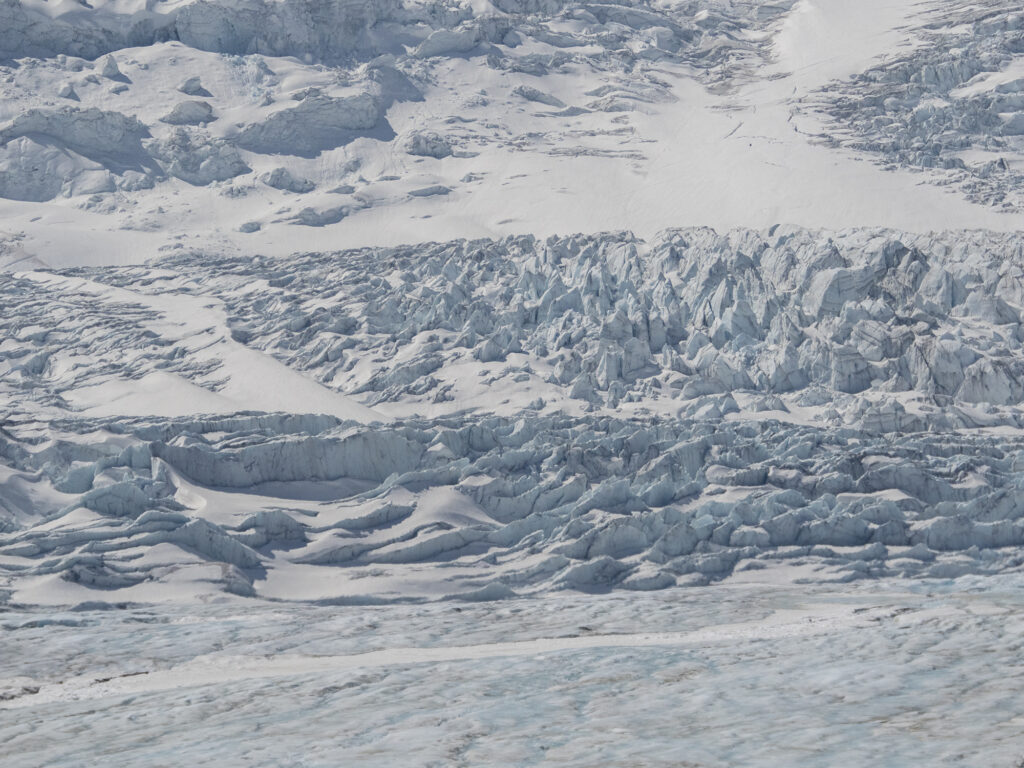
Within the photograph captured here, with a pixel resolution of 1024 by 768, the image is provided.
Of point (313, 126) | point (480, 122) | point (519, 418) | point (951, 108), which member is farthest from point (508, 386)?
point (480, 122)

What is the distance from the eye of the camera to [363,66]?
92.2m

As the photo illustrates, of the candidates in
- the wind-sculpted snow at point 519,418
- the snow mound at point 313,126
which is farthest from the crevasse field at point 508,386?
the snow mound at point 313,126

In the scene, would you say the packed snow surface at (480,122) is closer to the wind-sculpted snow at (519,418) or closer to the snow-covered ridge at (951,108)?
the snow-covered ridge at (951,108)

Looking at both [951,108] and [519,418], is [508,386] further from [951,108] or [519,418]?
[951,108]

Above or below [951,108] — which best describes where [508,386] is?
below

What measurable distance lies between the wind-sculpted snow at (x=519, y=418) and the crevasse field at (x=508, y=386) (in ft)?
0.50

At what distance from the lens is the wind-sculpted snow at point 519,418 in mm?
30078

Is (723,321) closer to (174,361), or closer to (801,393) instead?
(801,393)

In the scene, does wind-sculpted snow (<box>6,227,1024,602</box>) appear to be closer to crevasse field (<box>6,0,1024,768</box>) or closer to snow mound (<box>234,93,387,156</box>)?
crevasse field (<box>6,0,1024,768</box>)

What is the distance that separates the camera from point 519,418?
4200 cm

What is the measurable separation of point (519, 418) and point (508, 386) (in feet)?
13.5

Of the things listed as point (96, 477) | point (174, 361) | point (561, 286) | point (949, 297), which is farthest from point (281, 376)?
point (949, 297)

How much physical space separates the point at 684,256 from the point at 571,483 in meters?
24.0

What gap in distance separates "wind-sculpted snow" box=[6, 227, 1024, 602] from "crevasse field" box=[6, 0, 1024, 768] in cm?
15
